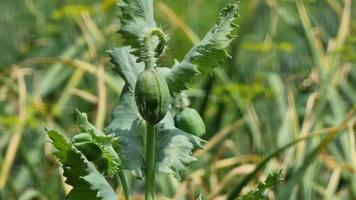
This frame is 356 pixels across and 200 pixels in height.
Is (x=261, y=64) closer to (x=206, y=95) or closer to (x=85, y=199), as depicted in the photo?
(x=206, y=95)

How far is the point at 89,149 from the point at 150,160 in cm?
10

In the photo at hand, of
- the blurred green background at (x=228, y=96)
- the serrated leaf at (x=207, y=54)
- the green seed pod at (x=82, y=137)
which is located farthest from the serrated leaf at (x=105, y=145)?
the blurred green background at (x=228, y=96)

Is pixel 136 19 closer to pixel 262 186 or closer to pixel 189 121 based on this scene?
pixel 189 121

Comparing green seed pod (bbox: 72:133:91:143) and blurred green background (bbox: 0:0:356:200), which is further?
blurred green background (bbox: 0:0:356:200)

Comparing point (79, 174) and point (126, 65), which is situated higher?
point (126, 65)

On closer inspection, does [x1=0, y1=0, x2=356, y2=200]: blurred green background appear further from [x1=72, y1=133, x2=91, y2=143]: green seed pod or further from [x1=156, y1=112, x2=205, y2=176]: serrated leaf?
[x1=72, y1=133, x2=91, y2=143]: green seed pod

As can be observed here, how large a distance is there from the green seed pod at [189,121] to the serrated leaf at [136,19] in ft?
0.43

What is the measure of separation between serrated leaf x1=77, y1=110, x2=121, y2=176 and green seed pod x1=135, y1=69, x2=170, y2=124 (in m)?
0.06

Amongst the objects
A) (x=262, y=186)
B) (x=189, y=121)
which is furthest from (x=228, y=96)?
(x=262, y=186)

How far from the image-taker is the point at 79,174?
1.18 meters

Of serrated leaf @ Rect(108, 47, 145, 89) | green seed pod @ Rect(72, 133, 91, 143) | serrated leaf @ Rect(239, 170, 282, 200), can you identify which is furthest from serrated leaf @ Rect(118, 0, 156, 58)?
serrated leaf @ Rect(239, 170, 282, 200)

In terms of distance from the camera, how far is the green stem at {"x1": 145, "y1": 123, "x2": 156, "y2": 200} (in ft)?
3.93

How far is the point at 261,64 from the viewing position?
14.4 ft

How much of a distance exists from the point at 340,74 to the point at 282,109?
0.40m
